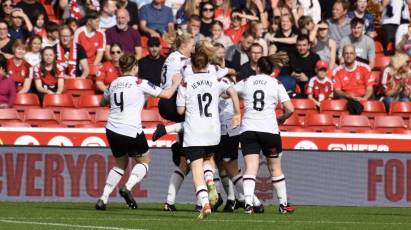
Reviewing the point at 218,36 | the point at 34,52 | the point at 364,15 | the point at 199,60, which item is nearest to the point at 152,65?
the point at 218,36

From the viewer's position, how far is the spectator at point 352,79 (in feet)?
74.8

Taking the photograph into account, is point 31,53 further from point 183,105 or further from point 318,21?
point 183,105

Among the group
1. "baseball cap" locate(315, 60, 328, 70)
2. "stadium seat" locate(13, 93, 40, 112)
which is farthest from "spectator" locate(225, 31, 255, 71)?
"stadium seat" locate(13, 93, 40, 112)

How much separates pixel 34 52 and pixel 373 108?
600 cm

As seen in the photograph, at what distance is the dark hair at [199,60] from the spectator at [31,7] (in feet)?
28.6

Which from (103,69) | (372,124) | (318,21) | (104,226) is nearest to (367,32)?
(318,21)

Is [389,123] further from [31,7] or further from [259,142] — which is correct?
[259,142]

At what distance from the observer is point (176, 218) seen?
14773 millimetres

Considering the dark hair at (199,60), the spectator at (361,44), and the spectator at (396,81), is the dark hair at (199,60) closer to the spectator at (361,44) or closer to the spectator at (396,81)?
the spectator at (396,81)

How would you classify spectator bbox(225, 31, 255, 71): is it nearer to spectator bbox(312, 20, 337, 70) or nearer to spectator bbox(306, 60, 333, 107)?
spectator bbox(306, 60, 333, 107)

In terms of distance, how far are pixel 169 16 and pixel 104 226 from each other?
37.0 feet

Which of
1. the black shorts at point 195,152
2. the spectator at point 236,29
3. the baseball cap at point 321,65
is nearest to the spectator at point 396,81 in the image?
the baseball cap at point 321,65

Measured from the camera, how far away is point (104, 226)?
13156 millimetres

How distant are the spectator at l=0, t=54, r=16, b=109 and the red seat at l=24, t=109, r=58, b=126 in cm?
46
